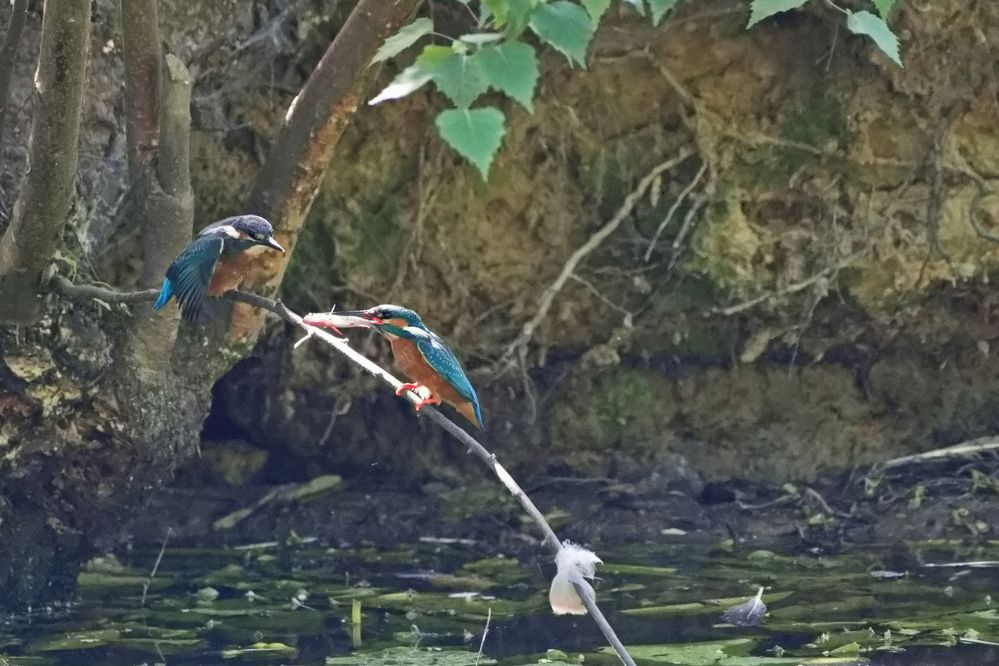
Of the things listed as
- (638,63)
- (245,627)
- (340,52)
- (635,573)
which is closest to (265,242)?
(340,52)

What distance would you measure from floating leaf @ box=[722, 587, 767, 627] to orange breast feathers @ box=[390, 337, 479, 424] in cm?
123

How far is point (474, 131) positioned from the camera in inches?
51.4

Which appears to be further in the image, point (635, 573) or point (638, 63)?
point (638, 63)

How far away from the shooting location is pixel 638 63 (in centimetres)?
552

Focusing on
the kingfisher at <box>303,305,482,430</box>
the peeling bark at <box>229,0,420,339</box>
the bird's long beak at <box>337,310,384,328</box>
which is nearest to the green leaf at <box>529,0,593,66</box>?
the bird's long beak at <box>337,310,384,328</box>

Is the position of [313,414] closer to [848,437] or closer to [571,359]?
[571,359]

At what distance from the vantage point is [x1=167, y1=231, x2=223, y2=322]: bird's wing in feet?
11.8

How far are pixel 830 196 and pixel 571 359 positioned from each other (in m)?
1.32

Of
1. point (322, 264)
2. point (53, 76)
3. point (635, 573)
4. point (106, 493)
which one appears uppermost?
point (53, 76)

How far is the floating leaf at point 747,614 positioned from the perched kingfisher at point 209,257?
1.86 metres

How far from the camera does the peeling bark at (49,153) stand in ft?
10.5

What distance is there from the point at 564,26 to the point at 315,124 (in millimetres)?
2801

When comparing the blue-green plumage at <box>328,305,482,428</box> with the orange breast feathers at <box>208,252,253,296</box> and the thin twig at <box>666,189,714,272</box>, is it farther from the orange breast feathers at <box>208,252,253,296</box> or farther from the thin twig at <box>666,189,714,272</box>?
the thin twig at <box>666,189,714,272</box>

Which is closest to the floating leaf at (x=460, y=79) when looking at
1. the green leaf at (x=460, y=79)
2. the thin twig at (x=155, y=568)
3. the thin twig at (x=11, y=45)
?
the green leaf at (x=460, y=79)
